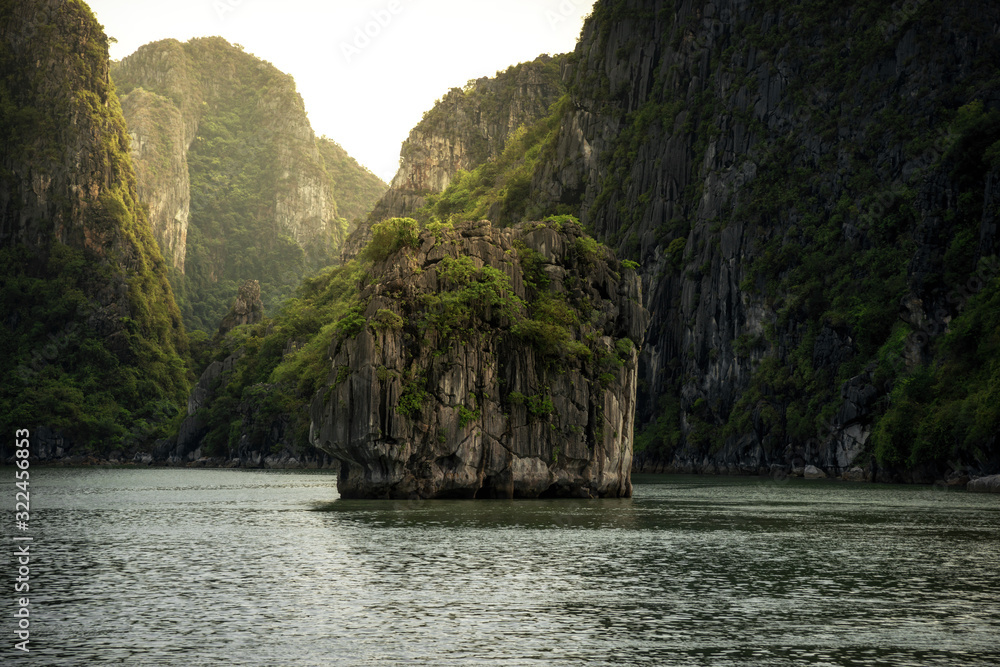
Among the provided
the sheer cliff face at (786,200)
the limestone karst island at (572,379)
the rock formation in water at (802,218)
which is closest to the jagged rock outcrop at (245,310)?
the limestone karst island at (572,379)

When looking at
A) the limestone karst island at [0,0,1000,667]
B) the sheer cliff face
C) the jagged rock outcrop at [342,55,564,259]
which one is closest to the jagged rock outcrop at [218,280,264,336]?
the limestone karst island at [0,0,1000,667]

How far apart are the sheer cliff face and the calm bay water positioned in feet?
162

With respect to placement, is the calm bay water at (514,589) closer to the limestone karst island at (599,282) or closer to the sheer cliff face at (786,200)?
the limestone karst island at (599,282)

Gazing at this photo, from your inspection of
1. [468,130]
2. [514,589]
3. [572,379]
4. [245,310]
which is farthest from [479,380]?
[468,130]

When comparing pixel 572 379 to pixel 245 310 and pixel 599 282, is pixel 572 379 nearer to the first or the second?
pixel 599 282

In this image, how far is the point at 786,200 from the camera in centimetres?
10644

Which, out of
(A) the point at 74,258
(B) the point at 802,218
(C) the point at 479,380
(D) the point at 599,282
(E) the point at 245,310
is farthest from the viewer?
(E) the point at 245,310

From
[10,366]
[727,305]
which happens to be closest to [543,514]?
[727,305]

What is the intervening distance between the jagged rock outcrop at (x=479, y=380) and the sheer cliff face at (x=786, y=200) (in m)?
36.9

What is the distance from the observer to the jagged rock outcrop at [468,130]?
7495 inches

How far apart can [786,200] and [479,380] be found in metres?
64.8

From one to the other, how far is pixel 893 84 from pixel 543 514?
7734cm

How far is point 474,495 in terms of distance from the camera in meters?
54.5

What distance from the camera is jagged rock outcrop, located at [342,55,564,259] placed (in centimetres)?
19038
